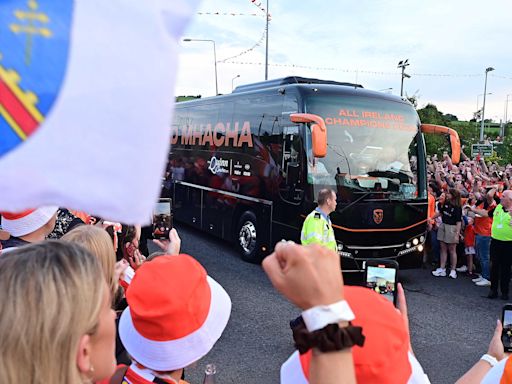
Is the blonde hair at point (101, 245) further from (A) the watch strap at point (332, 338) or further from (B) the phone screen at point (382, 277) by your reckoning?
(B) the phone screen at point (382, 277)

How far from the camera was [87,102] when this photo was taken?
3.42 feet

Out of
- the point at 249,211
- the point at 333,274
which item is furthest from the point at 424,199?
the point at 333,274

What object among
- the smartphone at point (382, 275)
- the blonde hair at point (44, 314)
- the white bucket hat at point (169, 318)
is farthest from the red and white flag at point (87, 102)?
the smartphone at point (382, 275)

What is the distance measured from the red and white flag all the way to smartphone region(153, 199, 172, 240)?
15.7ft

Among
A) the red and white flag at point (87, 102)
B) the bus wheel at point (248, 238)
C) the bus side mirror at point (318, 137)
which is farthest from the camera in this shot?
the bus wheel at point (248, 238)

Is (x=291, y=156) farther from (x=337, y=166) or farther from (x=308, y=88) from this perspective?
(x=308, y=88)

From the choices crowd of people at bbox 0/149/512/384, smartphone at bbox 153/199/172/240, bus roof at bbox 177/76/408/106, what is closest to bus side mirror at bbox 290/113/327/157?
bus roof at bbox 177/76/408/106

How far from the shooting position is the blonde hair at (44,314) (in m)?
1.17

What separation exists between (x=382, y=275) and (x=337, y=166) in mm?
4213

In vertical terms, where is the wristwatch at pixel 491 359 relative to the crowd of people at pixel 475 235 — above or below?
above

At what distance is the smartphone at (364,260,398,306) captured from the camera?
13.3ft

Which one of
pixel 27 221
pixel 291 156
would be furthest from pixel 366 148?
pixel 27 221

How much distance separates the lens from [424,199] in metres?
8.66

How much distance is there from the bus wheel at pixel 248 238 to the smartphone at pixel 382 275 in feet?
18.1
